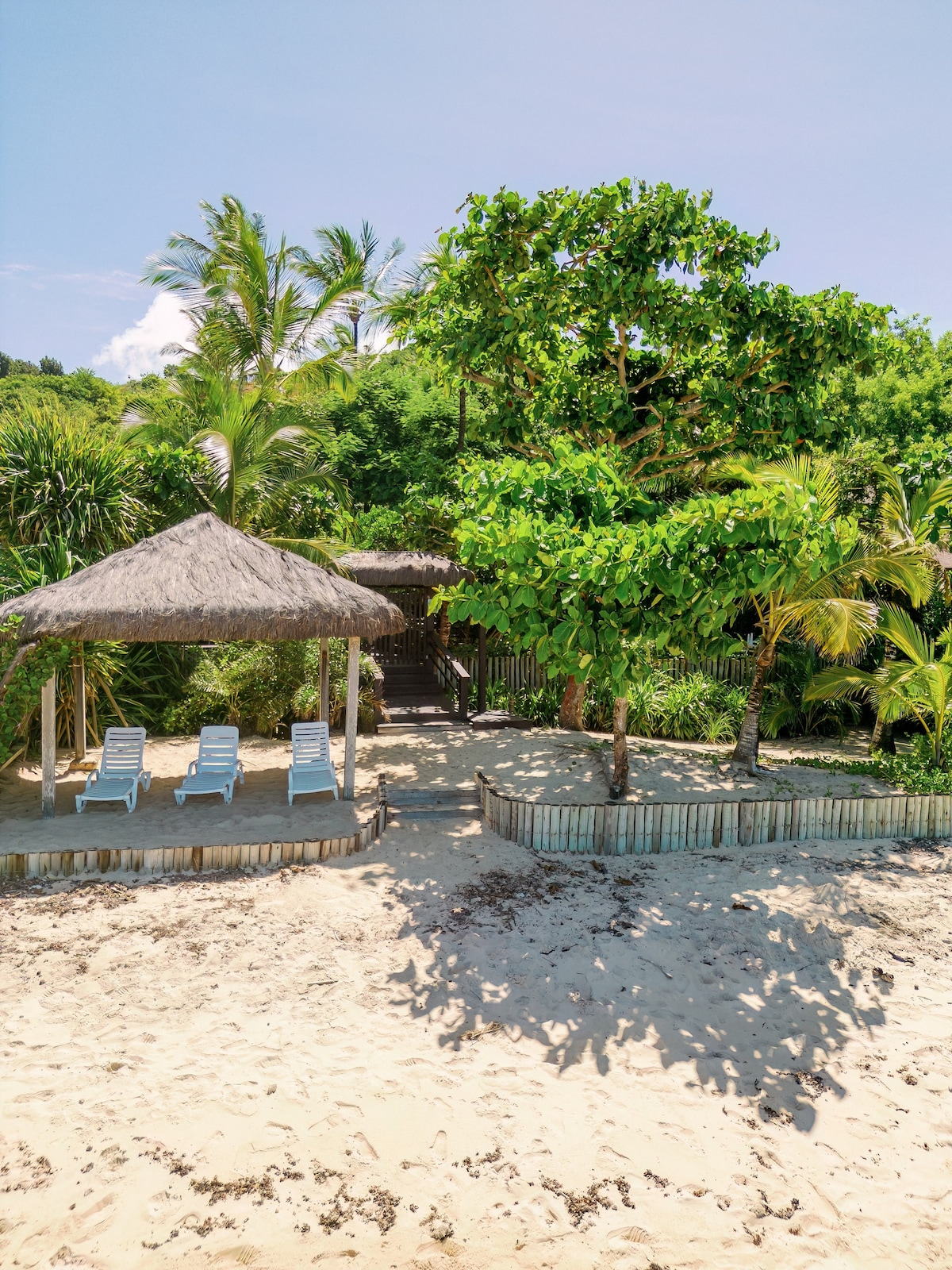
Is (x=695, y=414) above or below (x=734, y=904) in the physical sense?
above

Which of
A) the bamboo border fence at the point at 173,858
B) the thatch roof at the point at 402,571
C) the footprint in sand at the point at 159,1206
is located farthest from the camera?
the thatch roof at the point at 402,571

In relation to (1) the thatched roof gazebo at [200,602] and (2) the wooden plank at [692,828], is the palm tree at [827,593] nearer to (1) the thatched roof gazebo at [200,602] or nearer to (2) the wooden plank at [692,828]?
(2) the wooden plank at [692,828]

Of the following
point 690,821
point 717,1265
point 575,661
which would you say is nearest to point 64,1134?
point 717,1265

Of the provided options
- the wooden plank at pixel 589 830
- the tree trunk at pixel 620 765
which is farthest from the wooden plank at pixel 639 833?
the tree trunk at pixel 620 765

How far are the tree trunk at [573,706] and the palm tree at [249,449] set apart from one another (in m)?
4.89

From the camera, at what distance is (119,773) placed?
9.42 m

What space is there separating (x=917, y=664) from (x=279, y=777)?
877cm

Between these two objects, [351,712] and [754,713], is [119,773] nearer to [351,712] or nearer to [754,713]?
[351,712]

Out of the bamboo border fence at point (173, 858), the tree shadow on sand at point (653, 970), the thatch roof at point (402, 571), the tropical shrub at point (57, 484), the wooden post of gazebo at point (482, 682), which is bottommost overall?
the tree shadow on sand at point (653, 970)

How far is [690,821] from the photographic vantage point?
8.78 meters

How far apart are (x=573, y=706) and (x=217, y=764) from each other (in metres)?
6.49

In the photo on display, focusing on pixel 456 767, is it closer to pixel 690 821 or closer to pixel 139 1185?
pixel 690 821

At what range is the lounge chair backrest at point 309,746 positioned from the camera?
9836 millimetres

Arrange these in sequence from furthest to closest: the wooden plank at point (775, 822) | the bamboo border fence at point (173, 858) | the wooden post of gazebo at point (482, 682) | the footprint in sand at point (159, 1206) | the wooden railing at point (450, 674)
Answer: the wooden post of gazebo at point (482, 682) < the wooden railing at point (450, 674) < the wooden plank at point (775, 822) < the bamboo border fence at point (173, 858) < the footprint in sand at point (159, 1206)
